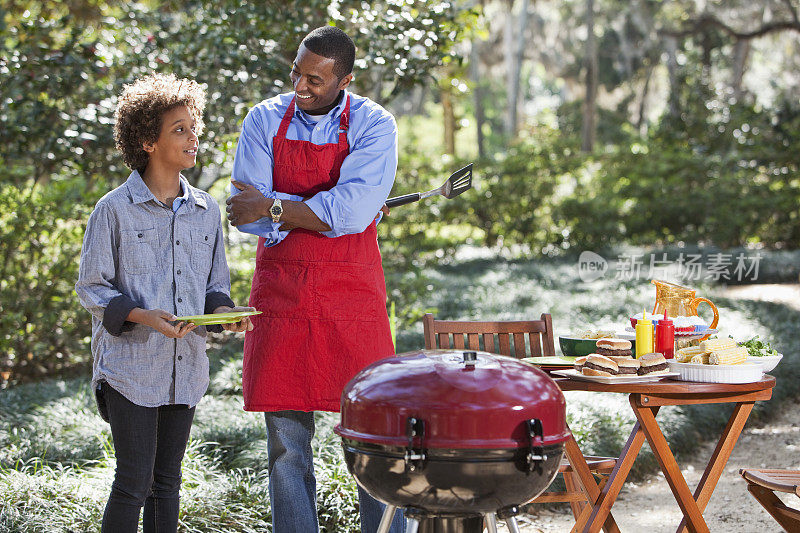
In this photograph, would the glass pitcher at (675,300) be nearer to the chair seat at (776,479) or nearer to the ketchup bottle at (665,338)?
the ketchup bottle at (665,338)

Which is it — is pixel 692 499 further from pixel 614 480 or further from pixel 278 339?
pixel 278 339

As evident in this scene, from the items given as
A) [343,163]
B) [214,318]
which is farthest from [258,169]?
[214,318]

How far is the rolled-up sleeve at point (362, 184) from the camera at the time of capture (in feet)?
10.2

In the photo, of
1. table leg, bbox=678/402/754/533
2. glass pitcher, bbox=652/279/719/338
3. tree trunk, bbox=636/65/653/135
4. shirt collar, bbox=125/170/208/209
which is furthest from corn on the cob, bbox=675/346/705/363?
tree trunk, bbox=636/65/653/135

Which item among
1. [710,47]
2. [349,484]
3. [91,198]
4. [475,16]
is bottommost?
[349,484]

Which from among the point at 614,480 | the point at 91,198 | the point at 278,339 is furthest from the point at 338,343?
Result: the point at 91,198

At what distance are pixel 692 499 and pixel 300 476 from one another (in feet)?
4.84

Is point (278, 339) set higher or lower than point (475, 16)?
lower

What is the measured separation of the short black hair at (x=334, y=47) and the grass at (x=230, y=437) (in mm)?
2131

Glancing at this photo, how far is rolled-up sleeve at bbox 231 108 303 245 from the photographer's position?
3.18 meters

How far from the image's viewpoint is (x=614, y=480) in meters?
3.62

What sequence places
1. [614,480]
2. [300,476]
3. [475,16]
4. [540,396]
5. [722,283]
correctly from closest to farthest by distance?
[540,396] < [300,476] < [614,480] < [475,16] < [722,283]

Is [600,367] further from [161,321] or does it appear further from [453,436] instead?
[161,321]

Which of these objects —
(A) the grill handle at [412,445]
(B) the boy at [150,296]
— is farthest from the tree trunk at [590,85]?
(A) the grill handle at [412,445]
